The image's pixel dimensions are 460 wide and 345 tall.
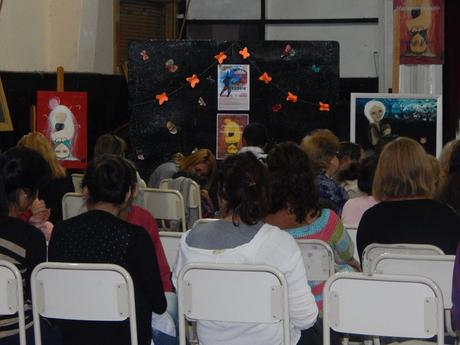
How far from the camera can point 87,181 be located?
11.2 ft

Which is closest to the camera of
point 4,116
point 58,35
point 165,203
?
point 165,203

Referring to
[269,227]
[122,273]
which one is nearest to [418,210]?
[269,227]

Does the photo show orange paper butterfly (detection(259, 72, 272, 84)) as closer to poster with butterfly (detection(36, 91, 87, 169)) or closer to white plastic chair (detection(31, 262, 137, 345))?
poster with butterfly (detection(36, 91, 87, 169))

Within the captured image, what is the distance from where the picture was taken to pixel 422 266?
3400mm

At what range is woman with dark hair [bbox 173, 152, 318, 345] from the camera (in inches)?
126

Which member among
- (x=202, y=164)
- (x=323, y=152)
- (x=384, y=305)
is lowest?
(x=384, y=305)

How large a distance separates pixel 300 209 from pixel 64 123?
4820 millimetres

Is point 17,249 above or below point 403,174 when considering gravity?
below

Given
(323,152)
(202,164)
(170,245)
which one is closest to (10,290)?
(170,245)

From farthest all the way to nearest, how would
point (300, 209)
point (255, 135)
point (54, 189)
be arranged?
point (255, 135) < point (54, 189) < point (300, 209)

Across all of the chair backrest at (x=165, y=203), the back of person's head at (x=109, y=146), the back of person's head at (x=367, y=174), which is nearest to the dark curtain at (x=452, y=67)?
the back of person's head at (x=109, y=146)

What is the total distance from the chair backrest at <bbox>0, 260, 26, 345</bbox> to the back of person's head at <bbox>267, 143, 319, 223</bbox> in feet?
3.74

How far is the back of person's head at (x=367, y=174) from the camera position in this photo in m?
5.07

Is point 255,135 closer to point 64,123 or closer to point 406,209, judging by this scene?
point 64,123
